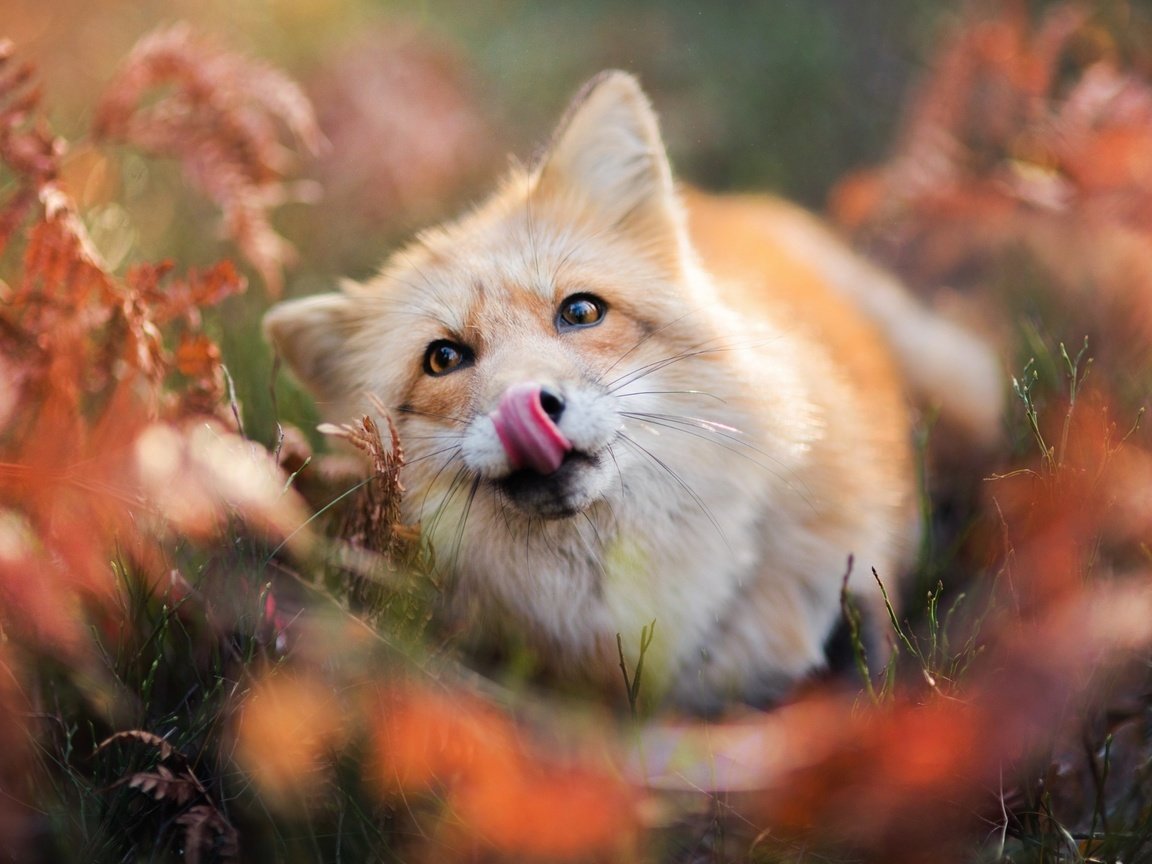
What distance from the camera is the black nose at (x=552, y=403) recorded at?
1.88 metres

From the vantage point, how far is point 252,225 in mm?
2828

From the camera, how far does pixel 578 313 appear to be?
89.4 inches

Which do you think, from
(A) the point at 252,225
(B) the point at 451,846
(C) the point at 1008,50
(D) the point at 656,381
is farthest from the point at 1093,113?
(B) the point at 451,846

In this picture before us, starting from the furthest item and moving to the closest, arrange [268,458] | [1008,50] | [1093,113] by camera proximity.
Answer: [1008,50], [1093,113], [268,458]

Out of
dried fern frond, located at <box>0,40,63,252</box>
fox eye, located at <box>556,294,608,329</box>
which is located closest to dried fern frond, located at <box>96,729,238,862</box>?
fox eye, located at <box>556,294,608,329</box>

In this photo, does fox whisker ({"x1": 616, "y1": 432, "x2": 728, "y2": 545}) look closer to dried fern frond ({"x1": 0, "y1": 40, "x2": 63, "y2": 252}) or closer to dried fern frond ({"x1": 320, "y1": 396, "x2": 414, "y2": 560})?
dried fern frond ({"x1": 320, "y1": 396, "x2": 414, "y2": 560})

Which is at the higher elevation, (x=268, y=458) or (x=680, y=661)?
(x=268, y=458)

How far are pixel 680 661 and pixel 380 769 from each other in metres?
0.84

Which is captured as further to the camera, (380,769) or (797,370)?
(797,370)

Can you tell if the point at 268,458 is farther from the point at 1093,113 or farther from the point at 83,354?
the point at 1093,113

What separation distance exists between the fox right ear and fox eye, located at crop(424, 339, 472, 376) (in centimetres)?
39

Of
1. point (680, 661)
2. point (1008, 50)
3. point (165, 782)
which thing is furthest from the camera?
point (1008, 50)

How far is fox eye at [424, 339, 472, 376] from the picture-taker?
224 centimetres

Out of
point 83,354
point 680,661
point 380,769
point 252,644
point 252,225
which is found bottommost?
point 680,661
